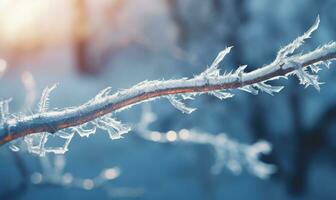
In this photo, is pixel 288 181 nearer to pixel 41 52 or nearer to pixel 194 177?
pixel 194 177

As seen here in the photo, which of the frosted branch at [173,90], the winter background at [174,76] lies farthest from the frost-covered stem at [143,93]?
the winter background at [174,76]

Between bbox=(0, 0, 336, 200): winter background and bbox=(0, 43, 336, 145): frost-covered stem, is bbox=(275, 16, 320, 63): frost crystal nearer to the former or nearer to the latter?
bbox=(0, 43, 336, 145): frost-covered stem

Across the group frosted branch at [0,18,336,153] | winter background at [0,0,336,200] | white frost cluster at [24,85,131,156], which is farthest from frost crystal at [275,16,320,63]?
winter background at [0,0,336,200]

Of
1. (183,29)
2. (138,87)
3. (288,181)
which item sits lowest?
(138,87)

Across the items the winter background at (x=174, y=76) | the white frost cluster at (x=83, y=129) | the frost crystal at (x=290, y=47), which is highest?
the winter background at (x=174, y=76)

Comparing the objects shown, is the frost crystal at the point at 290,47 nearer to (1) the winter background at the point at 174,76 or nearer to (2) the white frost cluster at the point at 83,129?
(2) the white frost cluster at the point at 83,129

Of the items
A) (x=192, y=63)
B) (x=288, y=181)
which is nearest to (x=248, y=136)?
(x=288, y=181)
